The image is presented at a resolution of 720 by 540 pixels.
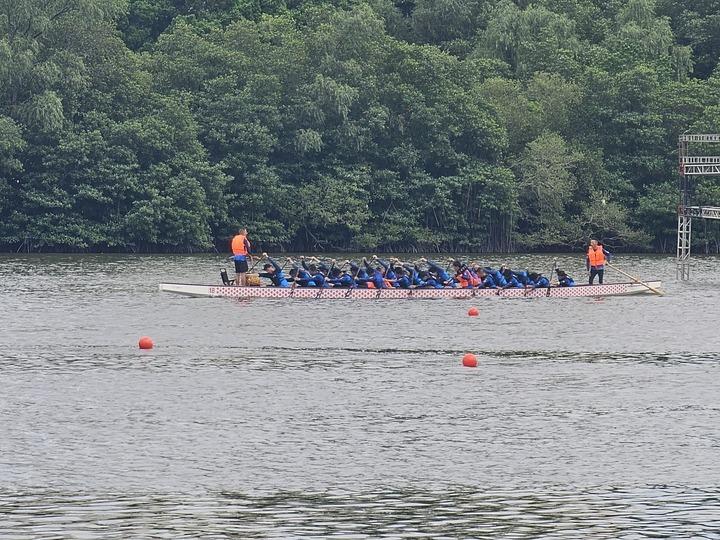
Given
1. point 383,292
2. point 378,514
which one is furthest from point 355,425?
point 383,292

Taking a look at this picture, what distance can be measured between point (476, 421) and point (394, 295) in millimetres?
24347

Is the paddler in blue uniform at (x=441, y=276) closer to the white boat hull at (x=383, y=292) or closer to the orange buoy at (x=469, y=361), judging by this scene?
the white boat hull at (x=383, y=292)

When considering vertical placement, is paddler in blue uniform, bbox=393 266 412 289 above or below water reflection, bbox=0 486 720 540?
above

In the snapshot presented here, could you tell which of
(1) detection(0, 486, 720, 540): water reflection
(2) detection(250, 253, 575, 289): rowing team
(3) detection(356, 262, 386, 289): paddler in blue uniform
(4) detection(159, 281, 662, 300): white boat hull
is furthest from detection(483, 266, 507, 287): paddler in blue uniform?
(1) detection(0, 486, 720, 540): water reflection

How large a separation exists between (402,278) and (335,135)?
36.3 m

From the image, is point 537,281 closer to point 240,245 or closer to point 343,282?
point 343,282

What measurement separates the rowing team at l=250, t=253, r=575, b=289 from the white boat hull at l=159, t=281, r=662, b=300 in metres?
0.28

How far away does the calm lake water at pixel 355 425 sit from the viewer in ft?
67.5

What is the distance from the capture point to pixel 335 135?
87188 millimetres

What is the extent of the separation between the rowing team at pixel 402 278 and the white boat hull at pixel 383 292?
11.0 inches

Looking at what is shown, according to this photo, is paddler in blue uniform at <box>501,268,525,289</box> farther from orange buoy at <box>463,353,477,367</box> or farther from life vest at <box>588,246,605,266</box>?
orange buoy at <box>463,353,477,367</box>

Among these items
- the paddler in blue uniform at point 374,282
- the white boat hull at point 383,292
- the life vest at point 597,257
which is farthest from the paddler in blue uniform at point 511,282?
the paddler in blue uniform at point 374,282

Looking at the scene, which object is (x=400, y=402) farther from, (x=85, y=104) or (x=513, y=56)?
(x=513, y=56)

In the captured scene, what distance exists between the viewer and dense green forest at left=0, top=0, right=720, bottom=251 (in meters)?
80.1
